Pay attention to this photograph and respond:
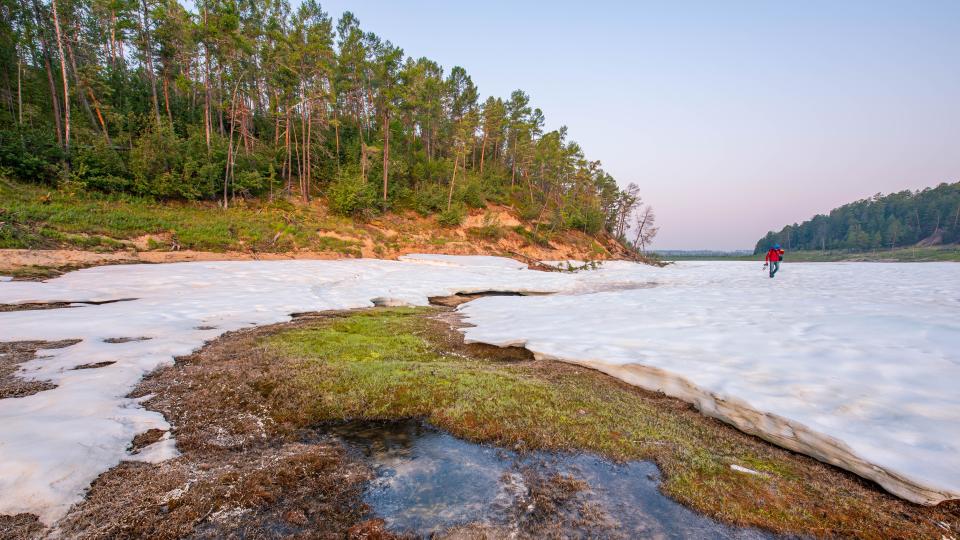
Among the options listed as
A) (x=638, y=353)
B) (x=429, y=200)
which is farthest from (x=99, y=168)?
(x=638, y=353)

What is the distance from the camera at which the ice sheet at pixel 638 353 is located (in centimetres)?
319

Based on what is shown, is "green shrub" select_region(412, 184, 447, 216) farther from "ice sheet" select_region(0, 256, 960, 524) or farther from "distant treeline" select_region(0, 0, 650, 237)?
"ice sheet" select_region(0, 256, 960, 524)

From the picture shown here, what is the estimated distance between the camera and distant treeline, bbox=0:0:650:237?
23391 millimetres

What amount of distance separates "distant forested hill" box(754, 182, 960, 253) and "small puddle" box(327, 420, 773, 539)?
14397 cm

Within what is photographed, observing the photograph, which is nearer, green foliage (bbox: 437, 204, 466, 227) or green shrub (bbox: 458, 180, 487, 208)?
green foliage (bbox: 437, 204, 466, 227)

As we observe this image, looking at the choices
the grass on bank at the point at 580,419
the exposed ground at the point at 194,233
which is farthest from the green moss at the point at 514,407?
the exposed ground at the point at 194,233

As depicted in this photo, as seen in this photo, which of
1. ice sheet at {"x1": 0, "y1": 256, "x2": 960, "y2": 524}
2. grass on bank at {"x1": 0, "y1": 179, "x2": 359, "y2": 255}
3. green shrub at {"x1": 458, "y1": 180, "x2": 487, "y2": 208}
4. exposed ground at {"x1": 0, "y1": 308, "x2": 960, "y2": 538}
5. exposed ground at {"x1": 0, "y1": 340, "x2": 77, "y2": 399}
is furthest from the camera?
green shrub at {"x1": 458, "y1": 180, "x2": 487, "y2": 208}

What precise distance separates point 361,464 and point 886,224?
165092 mm

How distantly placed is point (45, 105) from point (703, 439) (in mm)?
45860

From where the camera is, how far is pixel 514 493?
3133 mm

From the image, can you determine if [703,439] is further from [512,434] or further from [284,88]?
[284,88]

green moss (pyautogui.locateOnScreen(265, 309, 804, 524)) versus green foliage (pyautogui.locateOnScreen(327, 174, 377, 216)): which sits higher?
green foliage (pyautogui.locateOnScreen(327, 174, 377, 216))

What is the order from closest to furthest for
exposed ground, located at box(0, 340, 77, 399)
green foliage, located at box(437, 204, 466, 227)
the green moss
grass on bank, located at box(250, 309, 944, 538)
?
grass on bank, located at box(250, 309, 944, 538)
the green moss
exposed ground, located at box(0, 340, 77, 399)
green foliage, located at box(437, 204, 466, 227)

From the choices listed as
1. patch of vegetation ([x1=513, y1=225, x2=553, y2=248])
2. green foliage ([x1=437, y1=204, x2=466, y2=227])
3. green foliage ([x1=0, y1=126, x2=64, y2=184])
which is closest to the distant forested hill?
patch of vegetation ([x1=513, y1=225, x2=553, y2=248])
